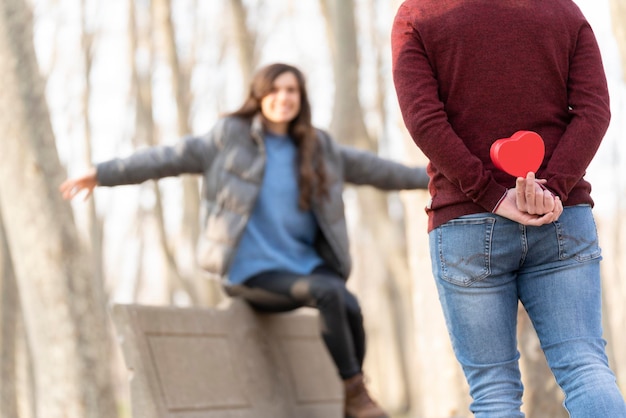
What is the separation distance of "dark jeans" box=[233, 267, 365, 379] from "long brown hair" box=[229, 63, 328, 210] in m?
0.46

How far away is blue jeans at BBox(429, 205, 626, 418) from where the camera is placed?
9.64 ft

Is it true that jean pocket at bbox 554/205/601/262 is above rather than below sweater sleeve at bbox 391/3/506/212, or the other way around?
below

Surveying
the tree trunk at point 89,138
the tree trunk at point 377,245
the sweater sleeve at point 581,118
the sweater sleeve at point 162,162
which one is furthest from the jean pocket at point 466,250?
the tree trunk at point 89,138

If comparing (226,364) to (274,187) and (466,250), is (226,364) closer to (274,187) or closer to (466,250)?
(274,187)

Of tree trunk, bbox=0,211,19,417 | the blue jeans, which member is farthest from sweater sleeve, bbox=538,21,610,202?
tree trunk, bbox=0,211,19,417

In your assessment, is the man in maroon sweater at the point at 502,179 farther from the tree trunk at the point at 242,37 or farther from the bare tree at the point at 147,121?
the bare tree at the point at 147,121

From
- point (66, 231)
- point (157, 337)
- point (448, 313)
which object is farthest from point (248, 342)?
point (448, 313)

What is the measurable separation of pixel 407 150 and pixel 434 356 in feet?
4.43

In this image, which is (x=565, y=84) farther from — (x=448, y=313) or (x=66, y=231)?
(x=66, y=231)

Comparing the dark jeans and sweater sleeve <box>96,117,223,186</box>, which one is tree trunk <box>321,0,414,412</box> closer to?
sweater sleeve <box>96,117,223,186</box>

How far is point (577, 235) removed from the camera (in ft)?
9.77

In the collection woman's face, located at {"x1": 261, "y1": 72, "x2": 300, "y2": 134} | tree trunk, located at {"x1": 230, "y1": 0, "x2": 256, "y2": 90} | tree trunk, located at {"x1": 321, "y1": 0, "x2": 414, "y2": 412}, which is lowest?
tree trunk, located at {"x1": 321, "y1": 0, "x2": 414, "y2": 412}

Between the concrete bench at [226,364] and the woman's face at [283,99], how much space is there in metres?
1.12

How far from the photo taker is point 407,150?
21.5 ft
